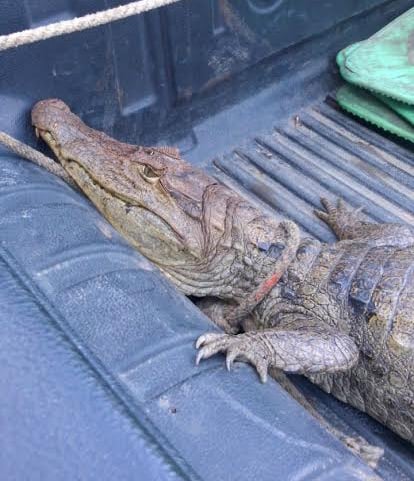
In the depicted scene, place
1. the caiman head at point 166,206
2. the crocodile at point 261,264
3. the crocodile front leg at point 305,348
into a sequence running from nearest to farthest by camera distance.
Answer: the crocodile front leg at point 305,348
the crocodile at point 261,264
the caiman head at point 166,206

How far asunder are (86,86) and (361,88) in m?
1.63

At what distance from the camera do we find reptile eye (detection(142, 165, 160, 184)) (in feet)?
6.65

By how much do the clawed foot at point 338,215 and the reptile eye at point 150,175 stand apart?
0.88 m

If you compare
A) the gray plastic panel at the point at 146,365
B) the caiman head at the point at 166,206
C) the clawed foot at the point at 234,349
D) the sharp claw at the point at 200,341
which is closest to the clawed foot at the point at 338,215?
the caiman head at the point at 166,206

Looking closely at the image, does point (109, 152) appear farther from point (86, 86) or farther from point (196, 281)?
point (196, 281)

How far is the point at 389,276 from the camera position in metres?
1.96

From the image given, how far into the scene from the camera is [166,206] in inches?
80.5

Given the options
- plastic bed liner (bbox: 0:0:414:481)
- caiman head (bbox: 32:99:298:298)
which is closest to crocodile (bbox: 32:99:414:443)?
caiman head (bbox: 32:99:298:298)

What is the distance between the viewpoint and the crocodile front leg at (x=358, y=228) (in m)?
2.25

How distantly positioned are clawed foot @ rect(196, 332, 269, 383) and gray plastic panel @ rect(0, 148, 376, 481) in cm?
2

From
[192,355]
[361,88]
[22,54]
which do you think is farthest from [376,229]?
[22,54]

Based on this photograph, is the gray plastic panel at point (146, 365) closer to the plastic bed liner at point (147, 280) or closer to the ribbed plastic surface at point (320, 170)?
the plastic bed liner at point (147, 280)

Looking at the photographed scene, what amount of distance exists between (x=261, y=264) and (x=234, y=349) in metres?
0.67

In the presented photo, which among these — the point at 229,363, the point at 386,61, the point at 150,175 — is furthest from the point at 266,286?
the point at 386,61
